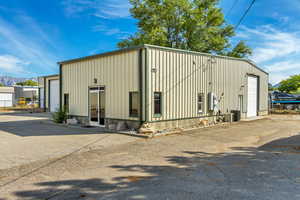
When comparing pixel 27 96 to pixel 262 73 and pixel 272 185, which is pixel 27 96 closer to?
pixel 262 73

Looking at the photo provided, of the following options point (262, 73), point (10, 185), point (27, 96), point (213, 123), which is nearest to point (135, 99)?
point (213, 123)

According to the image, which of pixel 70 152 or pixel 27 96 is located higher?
pixel 27 96

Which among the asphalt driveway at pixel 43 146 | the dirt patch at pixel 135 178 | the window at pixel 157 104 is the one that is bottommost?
the dirt patch at pixel 135 178

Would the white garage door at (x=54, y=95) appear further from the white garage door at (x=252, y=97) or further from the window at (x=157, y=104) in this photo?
the white garage door at (x=252, y=97)

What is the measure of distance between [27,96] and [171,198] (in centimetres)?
5115

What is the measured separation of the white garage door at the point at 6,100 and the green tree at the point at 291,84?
55.3m

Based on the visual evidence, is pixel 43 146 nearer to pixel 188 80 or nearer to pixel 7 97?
pixel 188 80

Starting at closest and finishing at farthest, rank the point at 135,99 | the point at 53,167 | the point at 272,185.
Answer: the point at 272,185 → the point at 53,167 → the point at 135,99

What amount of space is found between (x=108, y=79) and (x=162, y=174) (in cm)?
897

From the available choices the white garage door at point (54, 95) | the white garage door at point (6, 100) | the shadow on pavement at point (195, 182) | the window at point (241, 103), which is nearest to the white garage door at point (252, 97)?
the window at point (241, 103)

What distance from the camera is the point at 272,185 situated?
14.6 ft

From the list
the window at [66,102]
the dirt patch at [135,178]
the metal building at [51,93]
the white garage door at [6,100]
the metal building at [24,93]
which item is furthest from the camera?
the metal building at [24,93]

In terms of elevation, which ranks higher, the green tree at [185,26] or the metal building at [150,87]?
the green tree at [185,26]

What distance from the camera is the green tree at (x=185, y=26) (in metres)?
31.2
